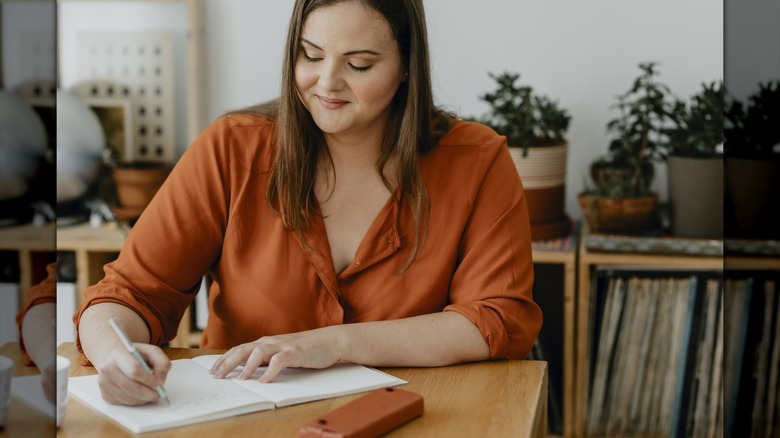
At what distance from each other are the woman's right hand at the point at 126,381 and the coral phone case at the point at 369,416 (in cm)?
21

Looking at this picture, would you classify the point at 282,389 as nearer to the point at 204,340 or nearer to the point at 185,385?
the point at 185,385

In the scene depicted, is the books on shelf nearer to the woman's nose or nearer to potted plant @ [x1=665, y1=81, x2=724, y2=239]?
potted plant @ [x1=665, y1=81, x2=724, y2=239]

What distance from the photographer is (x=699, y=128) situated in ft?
7.63

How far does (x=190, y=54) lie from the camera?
2.71 m

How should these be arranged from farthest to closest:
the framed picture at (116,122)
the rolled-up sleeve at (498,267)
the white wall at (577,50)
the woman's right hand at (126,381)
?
the framed picture at (116,122) → the white wall at (577,50) → the rolled-up sleeve at (498,267) → the woman's right hand at (126,381)

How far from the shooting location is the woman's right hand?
110 cm

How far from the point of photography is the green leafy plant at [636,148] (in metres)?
2.36

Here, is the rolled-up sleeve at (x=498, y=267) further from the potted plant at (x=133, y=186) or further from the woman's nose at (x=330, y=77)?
the potted plant at (x=133, y=186)

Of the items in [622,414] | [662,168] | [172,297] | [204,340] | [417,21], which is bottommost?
[622,414]

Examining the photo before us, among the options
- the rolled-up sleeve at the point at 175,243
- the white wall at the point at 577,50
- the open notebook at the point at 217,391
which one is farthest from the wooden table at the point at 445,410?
the white wall at the point at 577,50

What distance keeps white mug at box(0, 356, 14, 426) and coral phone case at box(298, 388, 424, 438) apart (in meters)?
0.50

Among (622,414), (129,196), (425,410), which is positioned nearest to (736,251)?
(425,410)

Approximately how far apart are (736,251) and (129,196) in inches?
91.0

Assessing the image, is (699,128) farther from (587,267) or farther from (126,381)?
(126,381)
